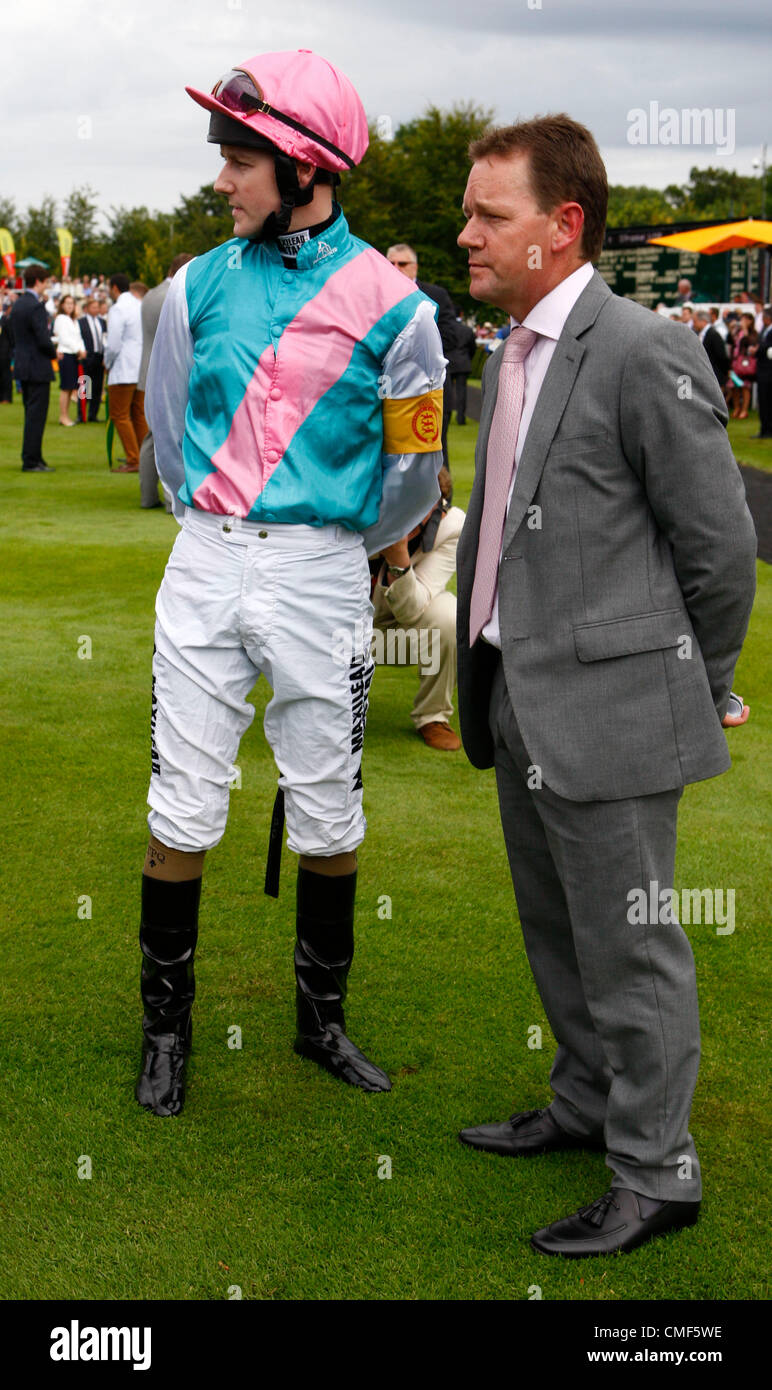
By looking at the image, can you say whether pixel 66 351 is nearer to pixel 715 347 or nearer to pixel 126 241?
pixel 715 347

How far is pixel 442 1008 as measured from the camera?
3.90 metres

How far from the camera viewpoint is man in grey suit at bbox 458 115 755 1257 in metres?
2.50

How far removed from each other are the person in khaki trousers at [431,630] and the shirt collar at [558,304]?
3.41 metres

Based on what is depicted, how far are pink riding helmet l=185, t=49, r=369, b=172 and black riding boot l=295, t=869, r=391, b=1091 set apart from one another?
169cm

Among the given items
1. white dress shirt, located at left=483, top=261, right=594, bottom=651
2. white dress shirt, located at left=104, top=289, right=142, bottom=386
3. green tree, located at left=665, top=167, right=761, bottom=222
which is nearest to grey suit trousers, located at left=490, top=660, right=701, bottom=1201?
white dress shirt, located at left=483, top=261, right=594, bottom=651

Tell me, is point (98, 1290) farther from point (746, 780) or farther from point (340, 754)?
point (746, 780)

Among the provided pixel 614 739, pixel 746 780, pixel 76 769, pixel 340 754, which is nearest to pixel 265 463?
pixel 340 754

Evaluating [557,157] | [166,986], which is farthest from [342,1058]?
[557,157]

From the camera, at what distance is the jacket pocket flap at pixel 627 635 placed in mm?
2568

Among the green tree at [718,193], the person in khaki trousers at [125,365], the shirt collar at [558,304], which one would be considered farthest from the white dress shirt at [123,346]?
the green tree at [718,193]

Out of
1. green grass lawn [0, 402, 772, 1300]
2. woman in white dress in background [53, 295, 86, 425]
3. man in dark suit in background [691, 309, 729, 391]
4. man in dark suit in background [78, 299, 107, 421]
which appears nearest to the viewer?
green grass lawn [0, 402, 772, 1300]

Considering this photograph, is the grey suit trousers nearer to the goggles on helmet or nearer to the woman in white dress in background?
the goggles on helmet

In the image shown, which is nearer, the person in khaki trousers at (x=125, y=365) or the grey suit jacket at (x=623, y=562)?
the grey suit jacket at (x=623, y=562)

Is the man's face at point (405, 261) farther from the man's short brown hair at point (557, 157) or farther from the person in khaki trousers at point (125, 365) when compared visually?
the man's short brown hair at point (557, 157)
